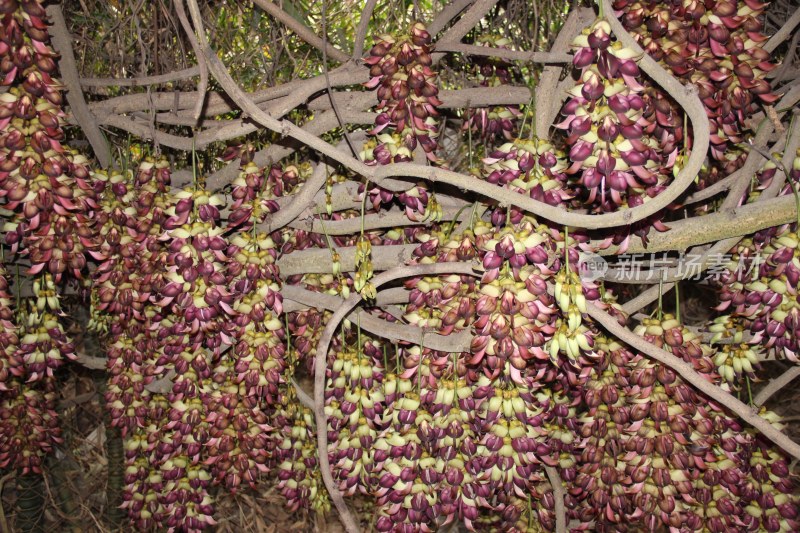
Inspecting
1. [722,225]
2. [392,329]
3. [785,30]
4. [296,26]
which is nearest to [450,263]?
[392,329]

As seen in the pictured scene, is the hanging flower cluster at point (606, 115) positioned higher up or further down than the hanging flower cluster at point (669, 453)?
higher up

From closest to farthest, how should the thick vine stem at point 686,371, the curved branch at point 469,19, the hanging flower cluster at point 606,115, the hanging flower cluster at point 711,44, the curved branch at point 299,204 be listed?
the hanging flower cluster at point 606,115 < the hanging flower cluster at point 711,44 < the thick vine stem at point 686,371 < the curved branch at point 469,19 < the curved branch at point 299,204

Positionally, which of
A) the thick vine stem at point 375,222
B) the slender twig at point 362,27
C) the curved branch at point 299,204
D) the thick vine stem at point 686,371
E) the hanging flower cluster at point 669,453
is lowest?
the hanging flower cluster at point 669,453

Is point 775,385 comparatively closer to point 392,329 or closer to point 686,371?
point 686,371

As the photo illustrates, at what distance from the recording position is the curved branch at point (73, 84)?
1.65 meters

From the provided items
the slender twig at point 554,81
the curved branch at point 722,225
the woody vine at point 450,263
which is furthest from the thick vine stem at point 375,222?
the curved branch at point 722,225

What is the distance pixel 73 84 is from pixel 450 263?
1.12 meters

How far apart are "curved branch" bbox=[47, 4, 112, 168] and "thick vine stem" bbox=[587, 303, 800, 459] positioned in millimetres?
1405

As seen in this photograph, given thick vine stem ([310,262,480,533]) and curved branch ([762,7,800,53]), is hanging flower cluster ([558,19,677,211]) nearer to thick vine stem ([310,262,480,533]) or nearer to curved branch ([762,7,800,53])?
thick vine stem ([310,262,480,533])

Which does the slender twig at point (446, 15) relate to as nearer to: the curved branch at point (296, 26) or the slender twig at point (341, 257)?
the curved branch at point (296, 26)

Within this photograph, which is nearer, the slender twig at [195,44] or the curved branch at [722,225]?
the slender twig at [195,44]

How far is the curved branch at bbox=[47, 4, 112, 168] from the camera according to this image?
165cm

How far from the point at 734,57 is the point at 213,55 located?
3.31 feet

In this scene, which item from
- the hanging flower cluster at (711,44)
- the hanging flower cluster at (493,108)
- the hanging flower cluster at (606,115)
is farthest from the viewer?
the hanging flower cluster at (493,108)
